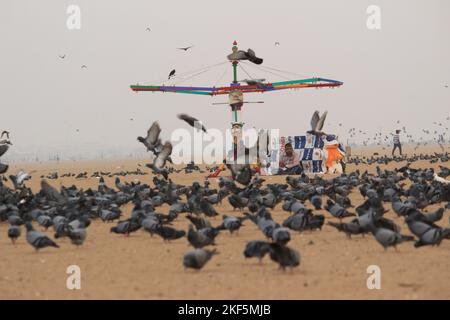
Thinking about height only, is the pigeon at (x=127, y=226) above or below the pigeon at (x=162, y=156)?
below

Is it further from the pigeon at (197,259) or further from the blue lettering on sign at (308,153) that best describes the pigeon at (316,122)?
the pigeon at (197,259)

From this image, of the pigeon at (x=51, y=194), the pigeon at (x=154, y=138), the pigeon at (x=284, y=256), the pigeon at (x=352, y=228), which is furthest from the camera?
the pigeon at (x=154, y=138)

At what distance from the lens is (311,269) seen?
1477 centimetres

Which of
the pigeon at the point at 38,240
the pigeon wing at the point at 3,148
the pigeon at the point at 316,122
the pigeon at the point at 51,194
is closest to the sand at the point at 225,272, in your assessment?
the pigeon at the point at 38,240

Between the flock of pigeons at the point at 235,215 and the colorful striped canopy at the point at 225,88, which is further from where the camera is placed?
the colorful striped canopy at the point at 225,88

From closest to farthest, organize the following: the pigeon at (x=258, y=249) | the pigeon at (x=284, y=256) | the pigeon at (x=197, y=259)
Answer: the pigeon at (x=284, y=256), the pigeon at (x=197, y=259), the pigeon at (x=258, y=249)

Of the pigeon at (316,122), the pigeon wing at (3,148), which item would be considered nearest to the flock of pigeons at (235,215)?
the pigeon wing at (3,148)

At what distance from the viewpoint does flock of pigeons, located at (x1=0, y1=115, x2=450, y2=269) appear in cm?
1592

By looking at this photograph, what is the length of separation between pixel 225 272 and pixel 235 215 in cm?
1010

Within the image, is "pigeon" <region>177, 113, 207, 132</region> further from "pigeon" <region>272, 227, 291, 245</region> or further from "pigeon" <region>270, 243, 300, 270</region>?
"pigeon" <region>270, 243, 300, 270</region>

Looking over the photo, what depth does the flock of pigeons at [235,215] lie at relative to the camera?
1592 centimetres

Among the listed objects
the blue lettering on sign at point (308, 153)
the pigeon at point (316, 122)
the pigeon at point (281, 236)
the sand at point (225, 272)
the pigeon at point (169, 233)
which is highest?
the pigeon at point (316, 122)

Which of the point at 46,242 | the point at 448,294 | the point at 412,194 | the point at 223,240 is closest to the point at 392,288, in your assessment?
the point at 448,294

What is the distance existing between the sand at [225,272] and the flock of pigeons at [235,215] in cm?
35
